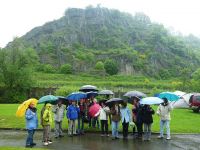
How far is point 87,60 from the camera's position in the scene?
121 m

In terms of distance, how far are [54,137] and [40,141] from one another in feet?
3.97

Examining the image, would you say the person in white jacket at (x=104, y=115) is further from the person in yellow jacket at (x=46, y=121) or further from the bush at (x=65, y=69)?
the bush at (x=65, y=69)

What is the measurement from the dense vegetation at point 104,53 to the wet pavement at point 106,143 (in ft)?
151

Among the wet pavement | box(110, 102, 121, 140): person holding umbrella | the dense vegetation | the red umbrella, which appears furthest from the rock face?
box(110, 102, 121, 140): person holding umbrella

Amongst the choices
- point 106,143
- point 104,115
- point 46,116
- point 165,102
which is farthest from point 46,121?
point 165,102

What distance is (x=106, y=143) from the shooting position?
17031mm

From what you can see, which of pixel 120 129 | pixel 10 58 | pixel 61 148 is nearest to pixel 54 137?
pixel 61 148

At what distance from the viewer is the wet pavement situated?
16.1m

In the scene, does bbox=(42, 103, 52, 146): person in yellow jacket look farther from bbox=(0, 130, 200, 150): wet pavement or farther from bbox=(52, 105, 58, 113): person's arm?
bbox=(52, 105, 58, 113): person's arm

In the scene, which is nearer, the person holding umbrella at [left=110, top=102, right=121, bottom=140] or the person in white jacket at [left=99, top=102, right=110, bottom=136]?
the person holding umbrella at [left=110, top=102, right=121, bottom=140]

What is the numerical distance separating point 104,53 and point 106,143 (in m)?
116

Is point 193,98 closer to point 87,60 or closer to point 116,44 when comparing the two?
point 87,60

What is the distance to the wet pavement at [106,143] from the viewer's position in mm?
16094

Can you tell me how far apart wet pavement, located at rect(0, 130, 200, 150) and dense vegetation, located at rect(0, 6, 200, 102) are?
45983 mm
